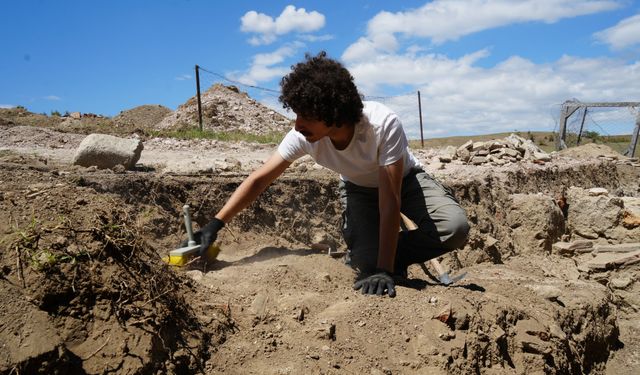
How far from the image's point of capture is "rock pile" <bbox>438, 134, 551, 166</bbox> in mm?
8125

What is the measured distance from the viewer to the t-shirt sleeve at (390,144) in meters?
2.86

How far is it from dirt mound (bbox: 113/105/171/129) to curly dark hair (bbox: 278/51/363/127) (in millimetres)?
14534

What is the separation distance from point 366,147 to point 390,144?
0.15 metres

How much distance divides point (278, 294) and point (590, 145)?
35.9 ft

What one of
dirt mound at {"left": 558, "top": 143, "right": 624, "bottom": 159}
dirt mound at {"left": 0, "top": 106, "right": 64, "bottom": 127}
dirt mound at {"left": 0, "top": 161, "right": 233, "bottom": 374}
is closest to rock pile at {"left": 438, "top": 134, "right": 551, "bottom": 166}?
dirt mound at {"left": 558, "top": 143, "right": 624, "bottom": 159}

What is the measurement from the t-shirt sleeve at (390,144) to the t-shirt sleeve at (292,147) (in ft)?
1.63

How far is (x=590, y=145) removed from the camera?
11.7 m

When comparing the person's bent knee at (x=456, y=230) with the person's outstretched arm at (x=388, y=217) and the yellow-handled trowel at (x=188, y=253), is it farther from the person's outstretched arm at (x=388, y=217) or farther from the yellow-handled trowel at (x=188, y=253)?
the yellow-handled trowel at (x=188, y=253)

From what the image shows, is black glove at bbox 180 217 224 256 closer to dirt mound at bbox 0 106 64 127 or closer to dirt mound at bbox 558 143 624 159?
dirt mound at bbox 558 143 624 159

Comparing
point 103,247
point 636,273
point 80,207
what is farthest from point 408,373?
point 636,273

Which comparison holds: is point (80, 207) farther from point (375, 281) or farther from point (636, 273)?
point (636, 273)

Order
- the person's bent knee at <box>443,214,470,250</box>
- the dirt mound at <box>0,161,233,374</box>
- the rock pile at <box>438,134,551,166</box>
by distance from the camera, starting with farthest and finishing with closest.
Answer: the rock pile at <box>438,134,551,166</box>
the person's bent knee at <box>443,214,470,250</box>
the dirt mound at <box>0,161,233,374</box>

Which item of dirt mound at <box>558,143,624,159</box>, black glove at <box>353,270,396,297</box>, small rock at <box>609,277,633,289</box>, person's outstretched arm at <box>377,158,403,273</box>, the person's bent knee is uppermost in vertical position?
person's outstretched arm at <box>377,158,403,273</box>

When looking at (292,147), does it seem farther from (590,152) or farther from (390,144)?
(590,152)
